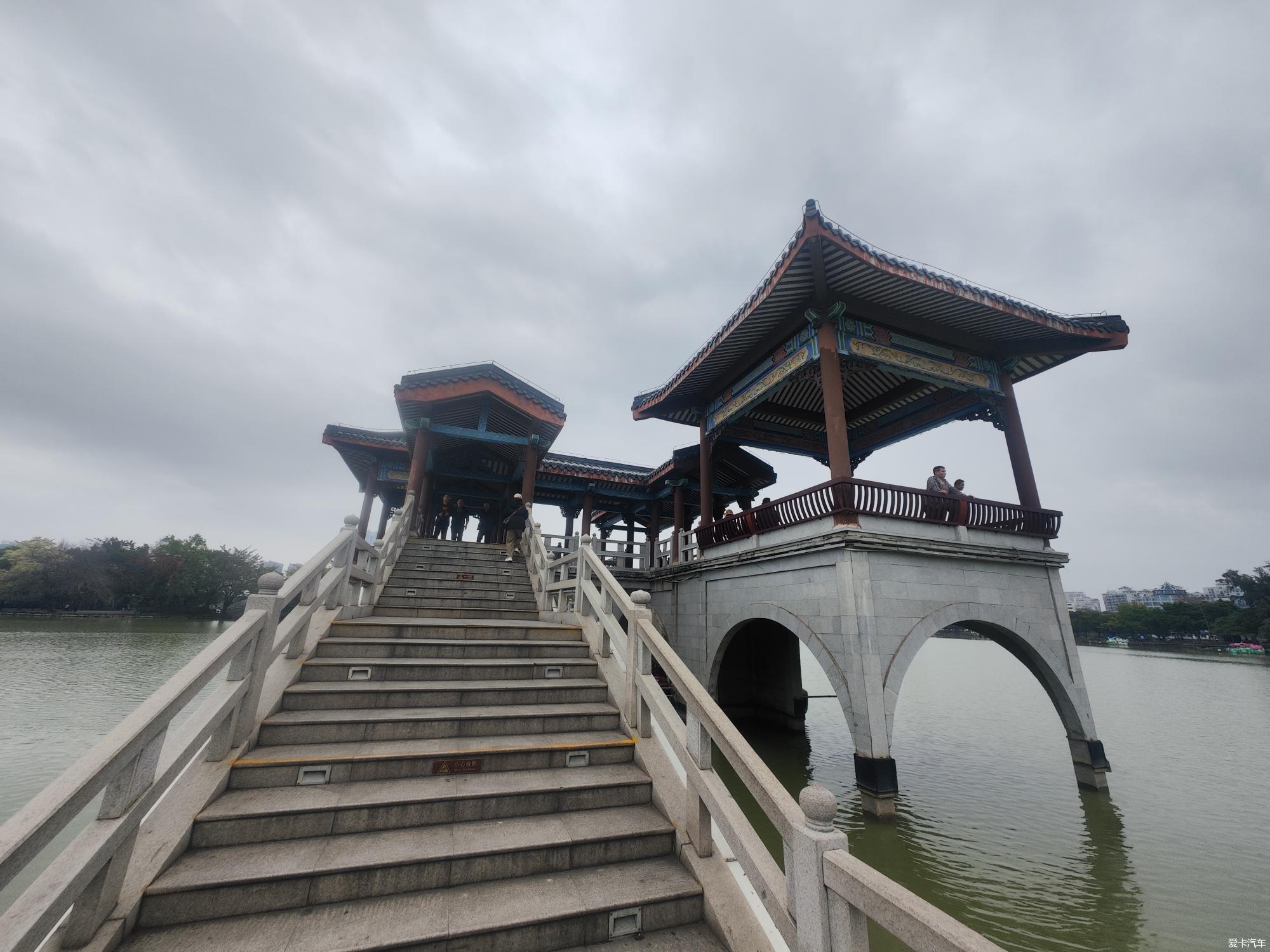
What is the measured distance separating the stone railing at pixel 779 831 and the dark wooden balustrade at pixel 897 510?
4.72 metres

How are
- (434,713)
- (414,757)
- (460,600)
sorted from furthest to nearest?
(460,600), (434,713), (414,757)

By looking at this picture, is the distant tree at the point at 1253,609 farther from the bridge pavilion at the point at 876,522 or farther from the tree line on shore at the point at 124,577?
the tree line on shore at the point at 124,577

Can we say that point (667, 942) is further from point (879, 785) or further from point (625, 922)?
point (879, 785)

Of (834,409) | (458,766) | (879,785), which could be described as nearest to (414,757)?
(458,766)

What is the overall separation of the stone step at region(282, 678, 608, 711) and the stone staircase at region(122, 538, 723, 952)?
0.02 meters

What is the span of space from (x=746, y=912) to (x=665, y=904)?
458 mm

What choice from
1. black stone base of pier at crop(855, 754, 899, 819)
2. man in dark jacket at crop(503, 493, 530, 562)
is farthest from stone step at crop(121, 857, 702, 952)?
man in dark jacket at crop(503, 493, 530, 562)

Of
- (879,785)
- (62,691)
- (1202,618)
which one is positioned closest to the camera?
(879,785)

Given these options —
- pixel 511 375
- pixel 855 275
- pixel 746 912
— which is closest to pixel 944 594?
pixel 855 275

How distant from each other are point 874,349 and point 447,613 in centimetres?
925

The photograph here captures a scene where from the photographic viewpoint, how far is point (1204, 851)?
6.21 m

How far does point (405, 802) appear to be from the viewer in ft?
10.3

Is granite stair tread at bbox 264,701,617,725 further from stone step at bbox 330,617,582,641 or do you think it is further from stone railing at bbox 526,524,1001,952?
stone step at bbox 330,617,582,641

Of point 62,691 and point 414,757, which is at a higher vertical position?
point 414,757
